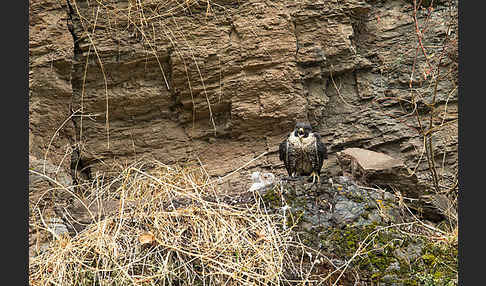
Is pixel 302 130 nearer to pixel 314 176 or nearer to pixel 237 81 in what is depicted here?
pixel 314 176

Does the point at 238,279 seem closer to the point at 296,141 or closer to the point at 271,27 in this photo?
the point at 296,141

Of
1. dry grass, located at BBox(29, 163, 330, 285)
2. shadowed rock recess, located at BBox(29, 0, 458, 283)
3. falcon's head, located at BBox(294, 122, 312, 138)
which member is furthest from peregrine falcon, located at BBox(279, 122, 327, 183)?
dry grass, located at BBox(29, 163, 330, 285)

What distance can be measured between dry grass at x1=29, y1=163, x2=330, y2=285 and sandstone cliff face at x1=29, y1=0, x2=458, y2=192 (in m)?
1.29

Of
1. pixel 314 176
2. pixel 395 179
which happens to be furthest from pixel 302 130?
pixel 395 179

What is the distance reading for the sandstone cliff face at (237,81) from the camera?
14.9 feet

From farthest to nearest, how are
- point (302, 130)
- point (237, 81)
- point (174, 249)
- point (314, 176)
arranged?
1. point (237, 81)
2. point (302, 130)
3. point (314, 176)
4. point (174, 249)

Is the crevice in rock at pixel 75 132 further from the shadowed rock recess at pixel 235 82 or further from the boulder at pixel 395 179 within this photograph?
the boulder at pixel 395 179

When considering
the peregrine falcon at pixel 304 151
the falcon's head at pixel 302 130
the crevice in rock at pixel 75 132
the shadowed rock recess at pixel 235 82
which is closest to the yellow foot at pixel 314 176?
the peregrine falcon at pixel 304 151

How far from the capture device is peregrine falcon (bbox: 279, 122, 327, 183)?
13.5 ft

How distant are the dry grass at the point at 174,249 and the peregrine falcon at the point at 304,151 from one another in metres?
0.79

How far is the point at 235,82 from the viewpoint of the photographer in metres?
4.62

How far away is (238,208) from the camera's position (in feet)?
11.5

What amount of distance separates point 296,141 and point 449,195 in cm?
122

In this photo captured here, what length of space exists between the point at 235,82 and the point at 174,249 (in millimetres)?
1862
